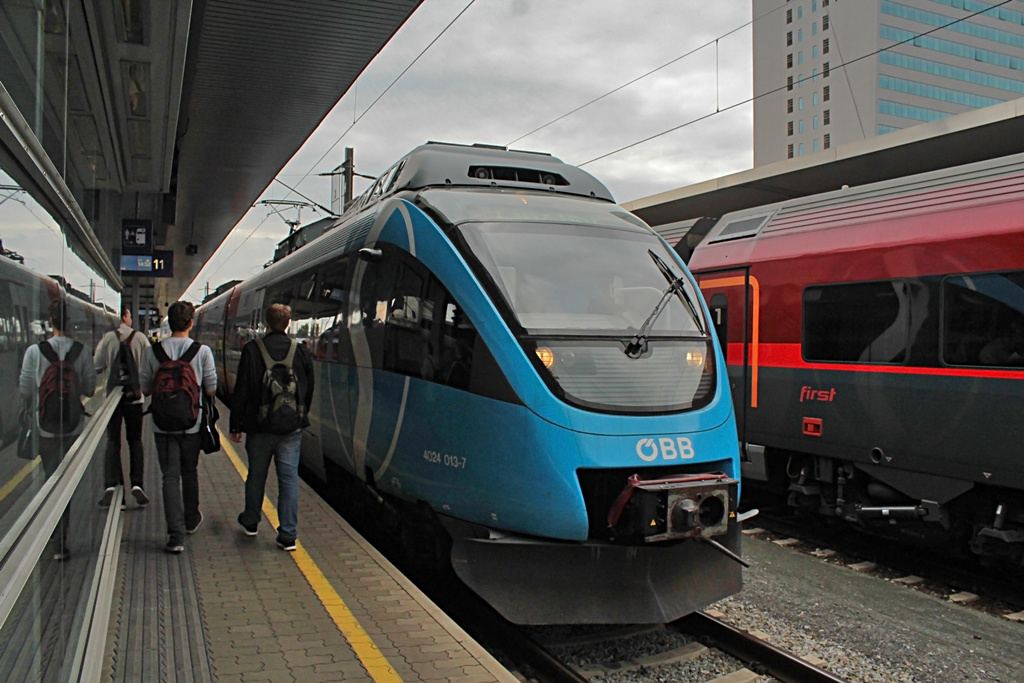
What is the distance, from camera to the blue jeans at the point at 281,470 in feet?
20.0

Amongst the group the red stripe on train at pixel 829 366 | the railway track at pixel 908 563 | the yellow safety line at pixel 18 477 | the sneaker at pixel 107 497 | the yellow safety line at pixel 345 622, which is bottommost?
the railway track at pixel 908 563

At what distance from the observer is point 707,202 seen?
19.5m

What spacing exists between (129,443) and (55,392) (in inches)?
205

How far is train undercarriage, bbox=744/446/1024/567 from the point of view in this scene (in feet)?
21.3

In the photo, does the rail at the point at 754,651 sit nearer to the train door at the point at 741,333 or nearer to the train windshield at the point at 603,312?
the train windshield at the point at 603,312

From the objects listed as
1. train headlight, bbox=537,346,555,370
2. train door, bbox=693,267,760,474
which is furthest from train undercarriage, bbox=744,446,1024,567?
train headlight, bbox=537,346,555,370

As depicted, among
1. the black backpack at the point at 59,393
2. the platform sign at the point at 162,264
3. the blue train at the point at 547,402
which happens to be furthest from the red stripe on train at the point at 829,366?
the platform sign at the point at 162,264

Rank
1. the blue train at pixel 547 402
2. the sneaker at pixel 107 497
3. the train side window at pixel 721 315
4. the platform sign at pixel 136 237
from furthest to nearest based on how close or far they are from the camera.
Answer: the platform sign at pixel 136 237, the train side window at pixel 721 315, the sneaker at pixel 107 497, the blue train at pixel 547 402

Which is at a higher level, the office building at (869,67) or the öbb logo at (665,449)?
the office building at (869,67)

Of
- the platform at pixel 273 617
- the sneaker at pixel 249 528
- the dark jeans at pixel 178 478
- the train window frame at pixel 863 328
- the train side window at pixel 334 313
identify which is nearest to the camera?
the platform at pixel 273 617

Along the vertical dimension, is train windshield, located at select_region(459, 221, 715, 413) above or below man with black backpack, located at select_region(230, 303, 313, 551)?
above

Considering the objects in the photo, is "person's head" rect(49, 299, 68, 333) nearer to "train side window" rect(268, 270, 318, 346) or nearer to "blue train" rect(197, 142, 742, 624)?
"blue train" rect(197, 142, 742, 624)

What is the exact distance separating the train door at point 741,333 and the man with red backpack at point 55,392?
650 centimetres

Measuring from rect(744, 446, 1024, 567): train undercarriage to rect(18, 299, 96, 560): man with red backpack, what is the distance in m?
6.12
